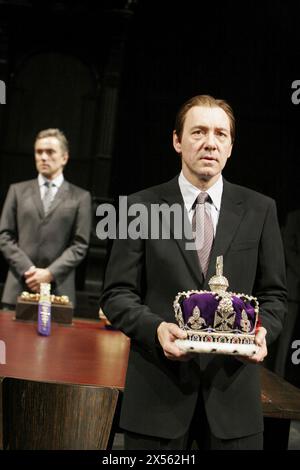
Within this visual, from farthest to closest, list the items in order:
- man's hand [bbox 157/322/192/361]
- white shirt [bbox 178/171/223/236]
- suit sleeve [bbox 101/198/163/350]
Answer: white shirt [bbox 178/171/223/236] → suit sleeve [bbox 101/198/163/350] → man's hand [bbox 157/322/192/361]

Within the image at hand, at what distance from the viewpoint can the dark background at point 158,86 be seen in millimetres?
6980

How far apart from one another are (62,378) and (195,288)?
0.85m

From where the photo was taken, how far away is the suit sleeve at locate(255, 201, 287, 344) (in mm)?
1944

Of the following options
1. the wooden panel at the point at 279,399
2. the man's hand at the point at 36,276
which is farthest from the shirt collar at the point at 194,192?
the man's hand at the point at 36,276

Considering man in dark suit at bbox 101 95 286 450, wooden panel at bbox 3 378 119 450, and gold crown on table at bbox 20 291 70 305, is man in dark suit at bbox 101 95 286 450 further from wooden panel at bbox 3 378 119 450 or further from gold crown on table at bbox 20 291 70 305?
gold crown on table at bbox 20 291 70 305

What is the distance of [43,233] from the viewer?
4602 millimetres

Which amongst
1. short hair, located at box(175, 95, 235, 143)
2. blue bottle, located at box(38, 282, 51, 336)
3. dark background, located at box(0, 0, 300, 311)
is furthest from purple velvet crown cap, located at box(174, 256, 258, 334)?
dark background, located at box(0, 0, 300, 311)

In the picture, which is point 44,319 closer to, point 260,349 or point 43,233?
point 43,233

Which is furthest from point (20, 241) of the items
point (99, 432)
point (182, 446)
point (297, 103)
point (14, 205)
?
point (297, 103)

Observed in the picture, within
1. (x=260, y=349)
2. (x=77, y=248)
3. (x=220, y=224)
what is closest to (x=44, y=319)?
(x=77, y=248)

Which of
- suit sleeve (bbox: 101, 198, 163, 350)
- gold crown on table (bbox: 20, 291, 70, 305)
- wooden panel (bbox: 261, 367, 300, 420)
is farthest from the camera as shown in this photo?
gold crown on table (bbox: 20, 291, 70, 305)

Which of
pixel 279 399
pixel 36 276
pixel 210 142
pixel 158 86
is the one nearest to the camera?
pixel 210 142

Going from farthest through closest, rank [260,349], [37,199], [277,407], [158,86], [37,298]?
[158,86] < [37,199] < [37,298] < [277,407] < [260,349]

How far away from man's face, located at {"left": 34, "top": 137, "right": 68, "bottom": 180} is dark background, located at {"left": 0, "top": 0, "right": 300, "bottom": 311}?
217 centimetres
